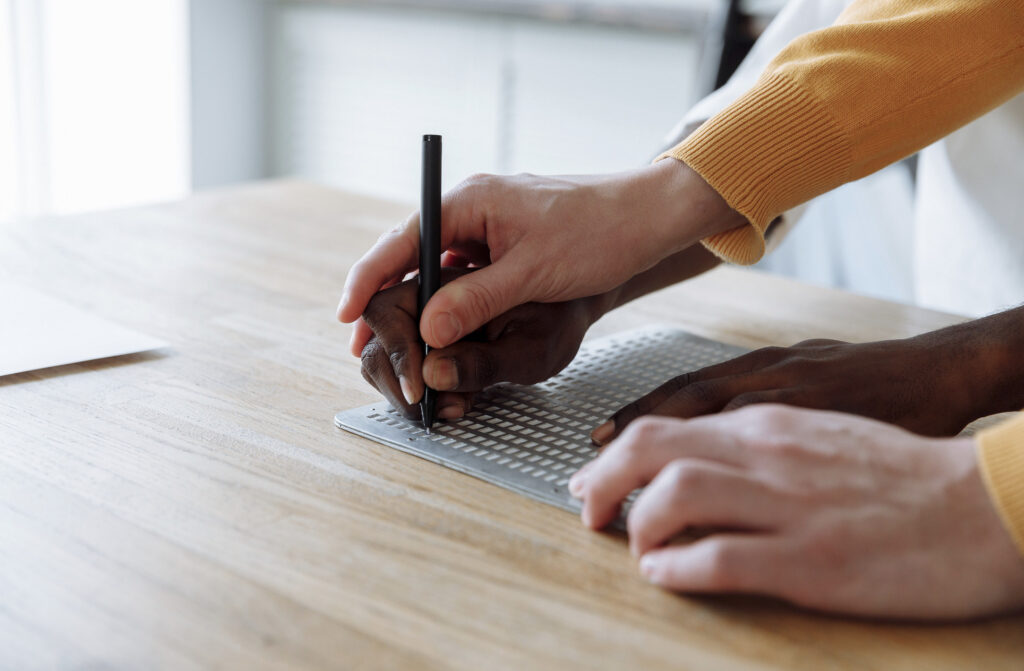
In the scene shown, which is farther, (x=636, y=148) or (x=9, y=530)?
(x=636, y=148)

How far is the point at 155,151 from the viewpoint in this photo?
3.33 m

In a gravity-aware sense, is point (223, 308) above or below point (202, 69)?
below

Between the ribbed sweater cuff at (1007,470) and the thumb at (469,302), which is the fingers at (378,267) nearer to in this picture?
the thumb at (469,302)

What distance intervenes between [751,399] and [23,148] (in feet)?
9.71

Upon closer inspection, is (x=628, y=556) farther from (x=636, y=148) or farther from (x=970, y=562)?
(x=636, y=148)

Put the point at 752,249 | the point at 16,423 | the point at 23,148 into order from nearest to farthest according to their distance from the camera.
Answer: the point at 16,423, the point at 752,249, the point at 23,148

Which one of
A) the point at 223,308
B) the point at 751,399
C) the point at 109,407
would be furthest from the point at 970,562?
the point at 223,308

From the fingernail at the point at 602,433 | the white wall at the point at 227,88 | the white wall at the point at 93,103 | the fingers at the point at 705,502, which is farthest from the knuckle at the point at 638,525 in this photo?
the white wall at the point at 227,88

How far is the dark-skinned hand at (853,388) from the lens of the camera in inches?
24.8

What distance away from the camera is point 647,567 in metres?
0.49

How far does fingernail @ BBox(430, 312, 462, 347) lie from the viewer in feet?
2.20

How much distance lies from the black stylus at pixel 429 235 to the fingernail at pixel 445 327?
20 mm

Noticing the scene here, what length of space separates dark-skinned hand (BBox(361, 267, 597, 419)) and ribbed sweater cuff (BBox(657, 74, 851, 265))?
0.17m

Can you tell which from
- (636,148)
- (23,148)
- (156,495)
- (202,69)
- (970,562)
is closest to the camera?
(970,562)
